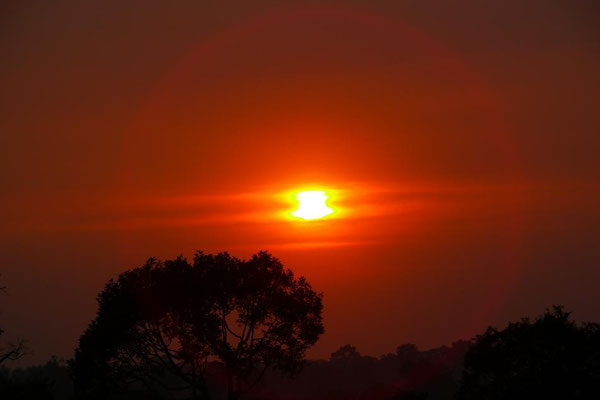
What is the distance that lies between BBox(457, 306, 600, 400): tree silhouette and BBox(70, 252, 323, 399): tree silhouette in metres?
15.4

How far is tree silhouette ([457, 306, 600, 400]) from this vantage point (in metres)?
50.4

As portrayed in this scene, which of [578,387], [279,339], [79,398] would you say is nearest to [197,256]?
[279,339]

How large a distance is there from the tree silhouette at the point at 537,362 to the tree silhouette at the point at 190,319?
1544 cm

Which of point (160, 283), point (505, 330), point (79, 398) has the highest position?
point (160, 283)

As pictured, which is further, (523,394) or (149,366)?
(149,366)

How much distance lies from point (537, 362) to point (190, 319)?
28.3 meters

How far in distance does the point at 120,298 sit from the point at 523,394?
108ft

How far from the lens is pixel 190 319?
2484 inches

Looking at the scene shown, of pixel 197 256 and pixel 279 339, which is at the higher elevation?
pixel 197 256

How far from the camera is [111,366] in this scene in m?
63.2

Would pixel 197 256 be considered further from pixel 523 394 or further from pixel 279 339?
pixel 523 394

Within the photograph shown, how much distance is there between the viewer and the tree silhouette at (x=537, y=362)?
50.4 metres

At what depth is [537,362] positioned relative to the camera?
171 ft

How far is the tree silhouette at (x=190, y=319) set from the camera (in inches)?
2463
